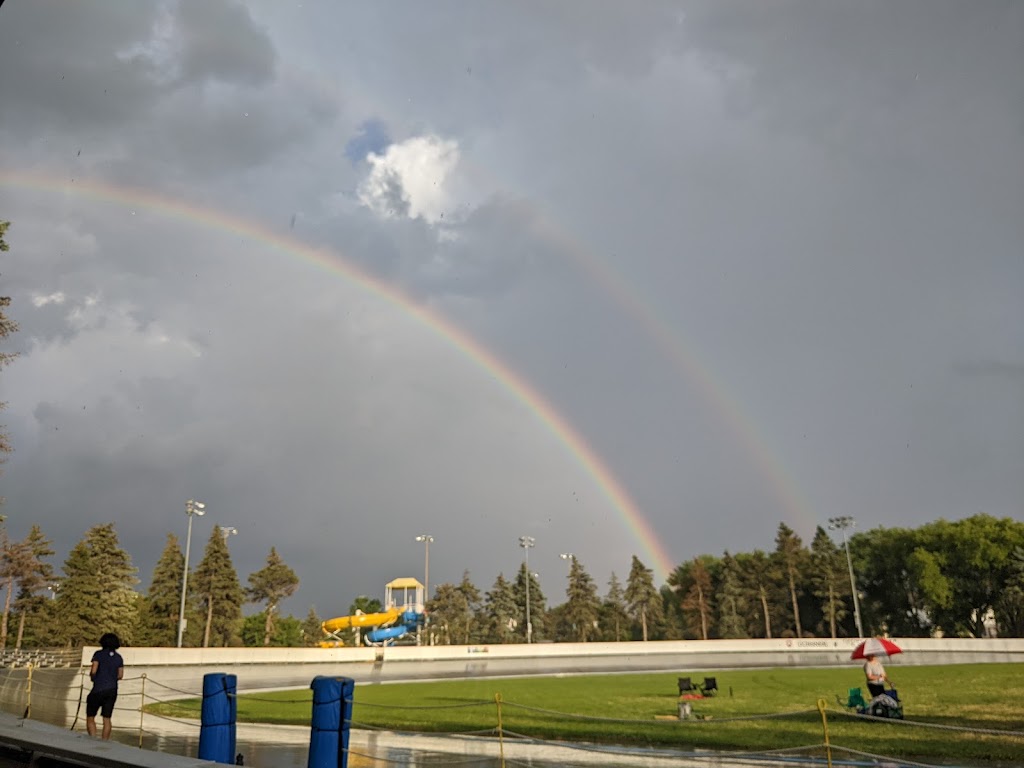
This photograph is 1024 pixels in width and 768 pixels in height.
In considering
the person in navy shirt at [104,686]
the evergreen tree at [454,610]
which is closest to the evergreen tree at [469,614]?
the evergreen tree at [454,610]

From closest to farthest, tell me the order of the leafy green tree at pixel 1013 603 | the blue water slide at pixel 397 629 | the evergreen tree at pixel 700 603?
the blue water slide at pixel 397 629
the leafy green tree at pixel 1013 603
the evergreen tree at pixel 700 603

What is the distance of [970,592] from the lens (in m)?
91.1

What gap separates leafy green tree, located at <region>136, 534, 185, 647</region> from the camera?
82.5m

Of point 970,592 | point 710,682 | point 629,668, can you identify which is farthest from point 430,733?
point 970,592

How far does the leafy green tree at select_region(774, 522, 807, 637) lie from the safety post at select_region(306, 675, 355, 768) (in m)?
100

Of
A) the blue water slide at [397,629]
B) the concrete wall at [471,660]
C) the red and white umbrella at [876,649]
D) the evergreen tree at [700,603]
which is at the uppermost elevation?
the evergreen tree at [700,603]

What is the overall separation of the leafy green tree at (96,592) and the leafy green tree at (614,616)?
64.4 m

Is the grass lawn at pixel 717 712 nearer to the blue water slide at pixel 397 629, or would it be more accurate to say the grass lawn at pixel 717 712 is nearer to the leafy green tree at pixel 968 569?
the blue water slide at pixel 397 629

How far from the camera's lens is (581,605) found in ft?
359

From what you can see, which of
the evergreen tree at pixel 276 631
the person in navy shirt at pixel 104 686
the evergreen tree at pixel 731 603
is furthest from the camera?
the evergreen tree at pixel 276 631

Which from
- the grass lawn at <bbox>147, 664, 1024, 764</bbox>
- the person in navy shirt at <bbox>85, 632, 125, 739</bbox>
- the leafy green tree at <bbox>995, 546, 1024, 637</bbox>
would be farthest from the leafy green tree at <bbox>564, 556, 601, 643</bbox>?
the person in navy shirt at <bbox>85, 632, 125, 739</bbox>

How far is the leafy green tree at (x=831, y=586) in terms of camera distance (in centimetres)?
9778

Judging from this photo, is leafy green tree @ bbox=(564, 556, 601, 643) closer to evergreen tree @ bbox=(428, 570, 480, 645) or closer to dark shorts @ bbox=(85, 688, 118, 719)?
evergreen tree @ bbox=(428, 570, 480, 645)

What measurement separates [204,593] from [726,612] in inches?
2632
